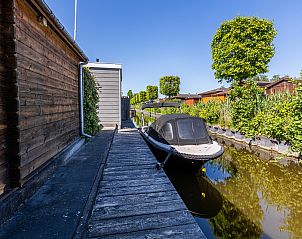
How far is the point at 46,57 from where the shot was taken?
365 cm

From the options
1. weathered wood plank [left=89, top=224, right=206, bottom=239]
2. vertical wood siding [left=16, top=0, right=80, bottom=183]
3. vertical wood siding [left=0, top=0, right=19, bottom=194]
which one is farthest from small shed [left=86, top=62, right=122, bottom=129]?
weathered wood plank [left=89, top=224, right=206, bottom=239]

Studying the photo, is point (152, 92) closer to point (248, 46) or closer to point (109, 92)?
point (248, 46)

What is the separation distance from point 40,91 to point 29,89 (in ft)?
1.42

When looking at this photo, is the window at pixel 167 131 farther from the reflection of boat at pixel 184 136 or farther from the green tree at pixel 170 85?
the green tree at pixel 170 85

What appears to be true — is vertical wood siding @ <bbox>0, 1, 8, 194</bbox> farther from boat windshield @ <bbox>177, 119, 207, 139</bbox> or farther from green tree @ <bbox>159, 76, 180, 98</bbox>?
green tree @ <bbox>159, 76, 180, 98</bbox>

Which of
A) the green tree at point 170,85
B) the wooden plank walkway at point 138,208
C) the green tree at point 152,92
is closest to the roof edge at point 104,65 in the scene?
the wooden plank walkway at point 138,208

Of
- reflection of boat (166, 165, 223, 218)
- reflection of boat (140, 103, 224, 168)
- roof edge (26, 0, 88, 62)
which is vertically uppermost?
roof edge (26, 0, 88, 62)

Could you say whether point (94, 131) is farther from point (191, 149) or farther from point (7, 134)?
point (7, 134)

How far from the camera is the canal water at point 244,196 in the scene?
327 centimetres

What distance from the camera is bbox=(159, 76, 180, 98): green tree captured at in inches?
1661

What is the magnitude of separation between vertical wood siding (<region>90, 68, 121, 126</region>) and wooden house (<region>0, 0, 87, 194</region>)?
5.90 metres

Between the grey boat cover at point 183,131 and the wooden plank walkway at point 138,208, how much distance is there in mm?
1724

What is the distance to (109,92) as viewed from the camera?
1062 cm

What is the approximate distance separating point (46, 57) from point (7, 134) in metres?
1.84
